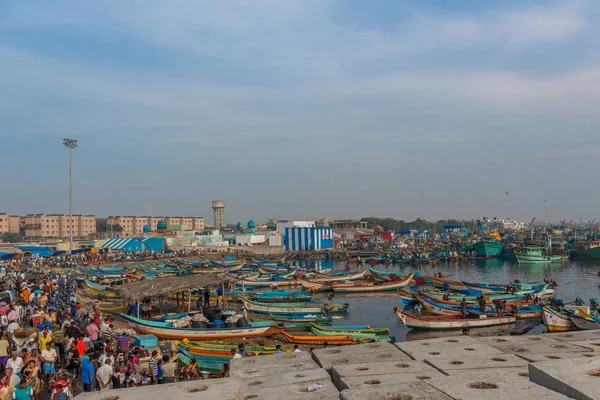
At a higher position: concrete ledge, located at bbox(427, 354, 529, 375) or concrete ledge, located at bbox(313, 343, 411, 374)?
concrete ledge, located at bbox(427, 354, 529, 375)

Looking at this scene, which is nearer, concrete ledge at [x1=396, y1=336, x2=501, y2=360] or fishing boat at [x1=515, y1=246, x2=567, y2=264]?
concrete ledge at [x1=396, y1=336, x2=501, y2=360]

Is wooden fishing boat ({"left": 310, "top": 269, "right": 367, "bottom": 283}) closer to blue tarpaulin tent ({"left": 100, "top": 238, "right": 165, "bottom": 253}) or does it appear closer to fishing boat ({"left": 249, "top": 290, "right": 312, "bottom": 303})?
fishing boat ({"left": 249, "top": 290, "right": 312, "bottom": 303})

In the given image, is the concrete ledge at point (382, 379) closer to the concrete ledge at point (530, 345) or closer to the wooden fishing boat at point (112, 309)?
the concrete ledge at point (530, 345)

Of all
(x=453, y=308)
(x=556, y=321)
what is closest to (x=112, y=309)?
(x=453, y=308)

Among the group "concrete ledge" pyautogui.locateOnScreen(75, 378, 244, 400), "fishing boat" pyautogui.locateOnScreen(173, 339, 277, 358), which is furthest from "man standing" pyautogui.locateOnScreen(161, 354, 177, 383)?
"concrete ledge" pyautogui.locateOnScreen(75, 378, 244, 400)

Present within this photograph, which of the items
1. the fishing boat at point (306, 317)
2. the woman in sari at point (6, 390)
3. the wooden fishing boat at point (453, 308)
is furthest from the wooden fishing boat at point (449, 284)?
the woman in sari at point (6, 390)

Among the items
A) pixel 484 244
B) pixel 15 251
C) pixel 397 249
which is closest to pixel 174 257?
pixel 15 251
